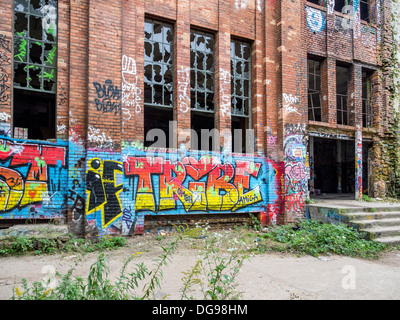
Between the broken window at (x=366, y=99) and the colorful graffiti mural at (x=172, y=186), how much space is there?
511 centimetres

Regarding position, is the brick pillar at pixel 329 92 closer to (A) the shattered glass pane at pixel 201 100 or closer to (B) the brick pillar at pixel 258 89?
(B) the brick pillar at pixel 258 89

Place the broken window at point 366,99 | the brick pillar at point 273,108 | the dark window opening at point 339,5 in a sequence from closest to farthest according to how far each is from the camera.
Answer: the brick pillar at point 273,108
the dark window opening at point 339,5
the broken window at point 366,99

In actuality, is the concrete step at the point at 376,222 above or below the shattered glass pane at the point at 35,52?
below

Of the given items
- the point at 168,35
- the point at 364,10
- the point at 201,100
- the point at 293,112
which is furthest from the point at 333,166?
the point at 168,35

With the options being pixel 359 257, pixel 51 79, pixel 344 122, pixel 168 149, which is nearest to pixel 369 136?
pixel 344 122

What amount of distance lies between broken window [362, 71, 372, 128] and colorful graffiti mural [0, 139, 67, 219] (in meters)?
10.6

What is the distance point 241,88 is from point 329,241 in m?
4.82

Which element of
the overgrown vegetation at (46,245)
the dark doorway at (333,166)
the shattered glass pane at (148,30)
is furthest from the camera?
the dark doorway at (333,166)

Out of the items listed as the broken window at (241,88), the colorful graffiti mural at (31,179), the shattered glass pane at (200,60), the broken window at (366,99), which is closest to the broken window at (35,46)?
the colorful graffiti mural at (31,179)

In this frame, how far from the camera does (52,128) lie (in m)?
10.3

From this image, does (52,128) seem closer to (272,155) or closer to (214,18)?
(214,18)

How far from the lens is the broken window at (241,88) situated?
27.6ft

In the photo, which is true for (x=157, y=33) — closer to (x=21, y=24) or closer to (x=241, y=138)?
(x=21, y=24)

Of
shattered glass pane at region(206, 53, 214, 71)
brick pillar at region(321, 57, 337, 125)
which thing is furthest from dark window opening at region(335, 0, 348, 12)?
shattered glass pane at region(206, 53, 214, 71)
